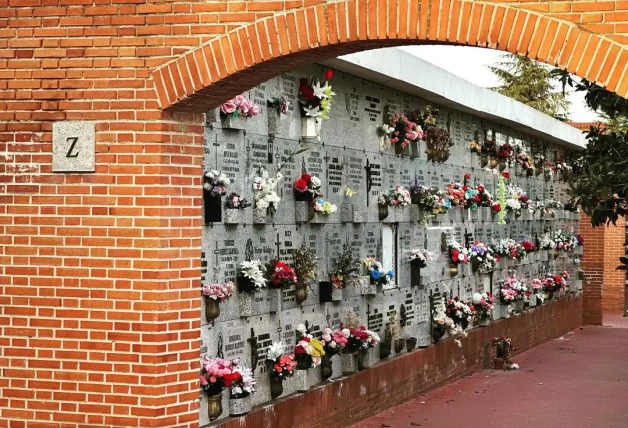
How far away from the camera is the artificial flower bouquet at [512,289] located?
19.1m

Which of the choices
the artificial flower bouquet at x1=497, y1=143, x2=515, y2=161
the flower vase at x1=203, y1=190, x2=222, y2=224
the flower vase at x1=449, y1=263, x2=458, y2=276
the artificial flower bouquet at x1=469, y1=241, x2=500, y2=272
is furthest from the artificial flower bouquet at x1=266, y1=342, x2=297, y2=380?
the artificial flower bouquet at x1=497, y1=143, x2=515, y2=161

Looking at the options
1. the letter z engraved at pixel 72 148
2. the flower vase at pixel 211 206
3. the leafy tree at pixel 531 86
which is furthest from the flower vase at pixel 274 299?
the leafy tree at pixel 531 86

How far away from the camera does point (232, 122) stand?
32.7 ft

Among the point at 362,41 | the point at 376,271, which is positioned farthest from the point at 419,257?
the point at 362,41

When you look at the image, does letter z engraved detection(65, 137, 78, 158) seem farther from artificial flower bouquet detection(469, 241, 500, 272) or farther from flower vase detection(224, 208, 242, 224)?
artificial flower bouquet detection(469, 241, 500, 272)

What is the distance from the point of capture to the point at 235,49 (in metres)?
7.77

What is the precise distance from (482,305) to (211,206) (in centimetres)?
858

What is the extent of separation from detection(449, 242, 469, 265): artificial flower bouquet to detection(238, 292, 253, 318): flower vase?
6497 mm

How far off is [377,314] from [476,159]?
17.6 feet

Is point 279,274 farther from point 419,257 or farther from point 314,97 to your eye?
point 419,257

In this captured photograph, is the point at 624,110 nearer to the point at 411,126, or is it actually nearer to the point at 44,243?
the point at 411,126

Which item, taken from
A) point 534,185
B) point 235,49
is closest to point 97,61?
point 235,49

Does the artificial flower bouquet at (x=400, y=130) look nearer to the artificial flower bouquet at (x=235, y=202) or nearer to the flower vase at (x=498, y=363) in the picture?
the artificial flower bouquet at (x=235, y=202)

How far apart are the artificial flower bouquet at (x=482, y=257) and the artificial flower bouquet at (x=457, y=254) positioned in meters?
0.70
